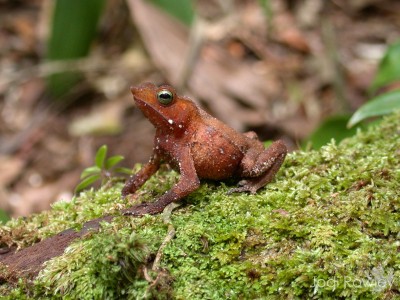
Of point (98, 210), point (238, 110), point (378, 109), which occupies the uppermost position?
point (98, 210)

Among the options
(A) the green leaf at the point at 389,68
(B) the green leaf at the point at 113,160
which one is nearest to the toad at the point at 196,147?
(B) the green leaf at the point at 113,160

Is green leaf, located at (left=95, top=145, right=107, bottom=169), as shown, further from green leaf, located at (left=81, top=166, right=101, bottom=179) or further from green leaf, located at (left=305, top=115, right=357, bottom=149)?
green leaf, located at (left=305, top=115, right=357, bottom=149)

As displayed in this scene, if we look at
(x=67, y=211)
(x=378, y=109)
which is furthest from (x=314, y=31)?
(x=67, y=211)

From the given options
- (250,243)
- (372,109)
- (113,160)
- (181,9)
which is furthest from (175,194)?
(181,9)

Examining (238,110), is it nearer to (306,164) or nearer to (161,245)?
(306,164)

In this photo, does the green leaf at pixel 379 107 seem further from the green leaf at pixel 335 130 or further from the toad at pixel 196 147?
the toad at pixel 196 147

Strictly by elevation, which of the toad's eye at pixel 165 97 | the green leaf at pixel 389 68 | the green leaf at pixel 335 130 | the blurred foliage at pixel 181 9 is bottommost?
the green leaf at pixel 335 130

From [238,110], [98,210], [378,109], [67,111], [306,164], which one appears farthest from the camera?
[67,111]
